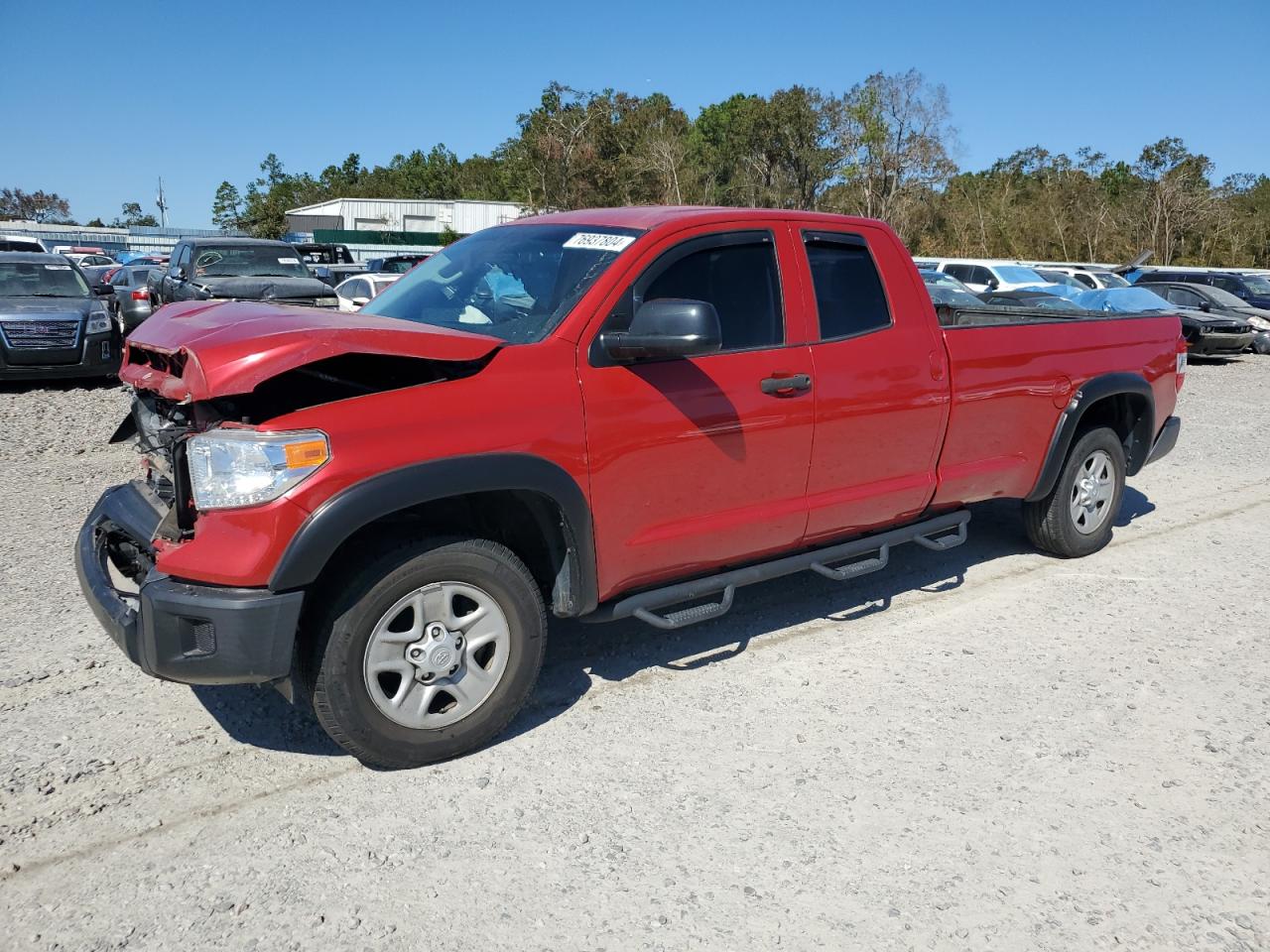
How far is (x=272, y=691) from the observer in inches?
166

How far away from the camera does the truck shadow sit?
3.95 m

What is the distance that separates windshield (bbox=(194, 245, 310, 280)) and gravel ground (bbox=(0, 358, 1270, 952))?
366 inches

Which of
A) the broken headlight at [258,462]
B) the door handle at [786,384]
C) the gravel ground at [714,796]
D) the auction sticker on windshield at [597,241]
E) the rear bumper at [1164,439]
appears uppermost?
the auction sticker on windshield at [597,241]

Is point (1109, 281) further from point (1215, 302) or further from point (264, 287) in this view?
point (264, 287)

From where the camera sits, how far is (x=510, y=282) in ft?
13.9

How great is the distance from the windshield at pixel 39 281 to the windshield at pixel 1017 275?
16.8 metres

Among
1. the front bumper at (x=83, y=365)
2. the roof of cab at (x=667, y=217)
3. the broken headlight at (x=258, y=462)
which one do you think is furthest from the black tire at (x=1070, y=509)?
the front bumper at (x=83, y=365)

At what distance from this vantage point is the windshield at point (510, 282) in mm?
3965

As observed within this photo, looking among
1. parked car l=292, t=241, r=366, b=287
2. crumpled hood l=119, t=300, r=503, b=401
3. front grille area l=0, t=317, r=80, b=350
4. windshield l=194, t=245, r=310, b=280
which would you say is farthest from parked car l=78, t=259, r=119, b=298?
crumpled hood l=119, t=300, r=503, b=401

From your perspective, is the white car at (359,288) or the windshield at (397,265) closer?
the white car at (359,288)

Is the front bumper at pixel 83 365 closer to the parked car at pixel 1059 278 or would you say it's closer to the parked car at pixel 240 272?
the parked car at pixel 240 272

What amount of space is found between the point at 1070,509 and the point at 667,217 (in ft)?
10.5

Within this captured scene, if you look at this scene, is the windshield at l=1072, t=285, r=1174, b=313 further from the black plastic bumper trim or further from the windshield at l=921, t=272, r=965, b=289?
the black plastic bumper trim

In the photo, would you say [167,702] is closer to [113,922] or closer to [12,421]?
[113,922]
